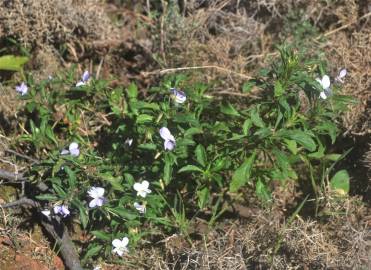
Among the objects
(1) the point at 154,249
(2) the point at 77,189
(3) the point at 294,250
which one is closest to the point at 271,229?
(3) the point at 294,250

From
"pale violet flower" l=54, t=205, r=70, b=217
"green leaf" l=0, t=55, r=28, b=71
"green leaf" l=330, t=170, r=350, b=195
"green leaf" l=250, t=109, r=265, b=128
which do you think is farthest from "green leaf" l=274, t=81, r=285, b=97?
"green leaf" l=0, t=55, r=28, b=71

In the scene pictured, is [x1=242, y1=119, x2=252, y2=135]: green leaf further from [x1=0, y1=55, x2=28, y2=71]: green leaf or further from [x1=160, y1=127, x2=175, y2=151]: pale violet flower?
[x1=0, y1=55, x2=28, y2=71]: green leaf

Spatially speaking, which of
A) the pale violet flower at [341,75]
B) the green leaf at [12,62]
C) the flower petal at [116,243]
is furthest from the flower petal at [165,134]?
the green leaf at [12,62]

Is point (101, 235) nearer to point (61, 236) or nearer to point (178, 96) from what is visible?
point (61, 236)

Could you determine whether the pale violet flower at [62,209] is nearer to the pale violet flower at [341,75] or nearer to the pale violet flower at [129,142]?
the pale violet flower at [129,142]

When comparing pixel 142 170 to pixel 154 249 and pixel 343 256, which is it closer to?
pixel 154 249
